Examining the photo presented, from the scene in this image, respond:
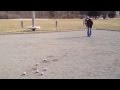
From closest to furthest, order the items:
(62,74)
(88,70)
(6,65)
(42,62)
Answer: (62,74) → (88,70) → (6,65) → (42,62)

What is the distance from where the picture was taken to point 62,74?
7902 millimetres
